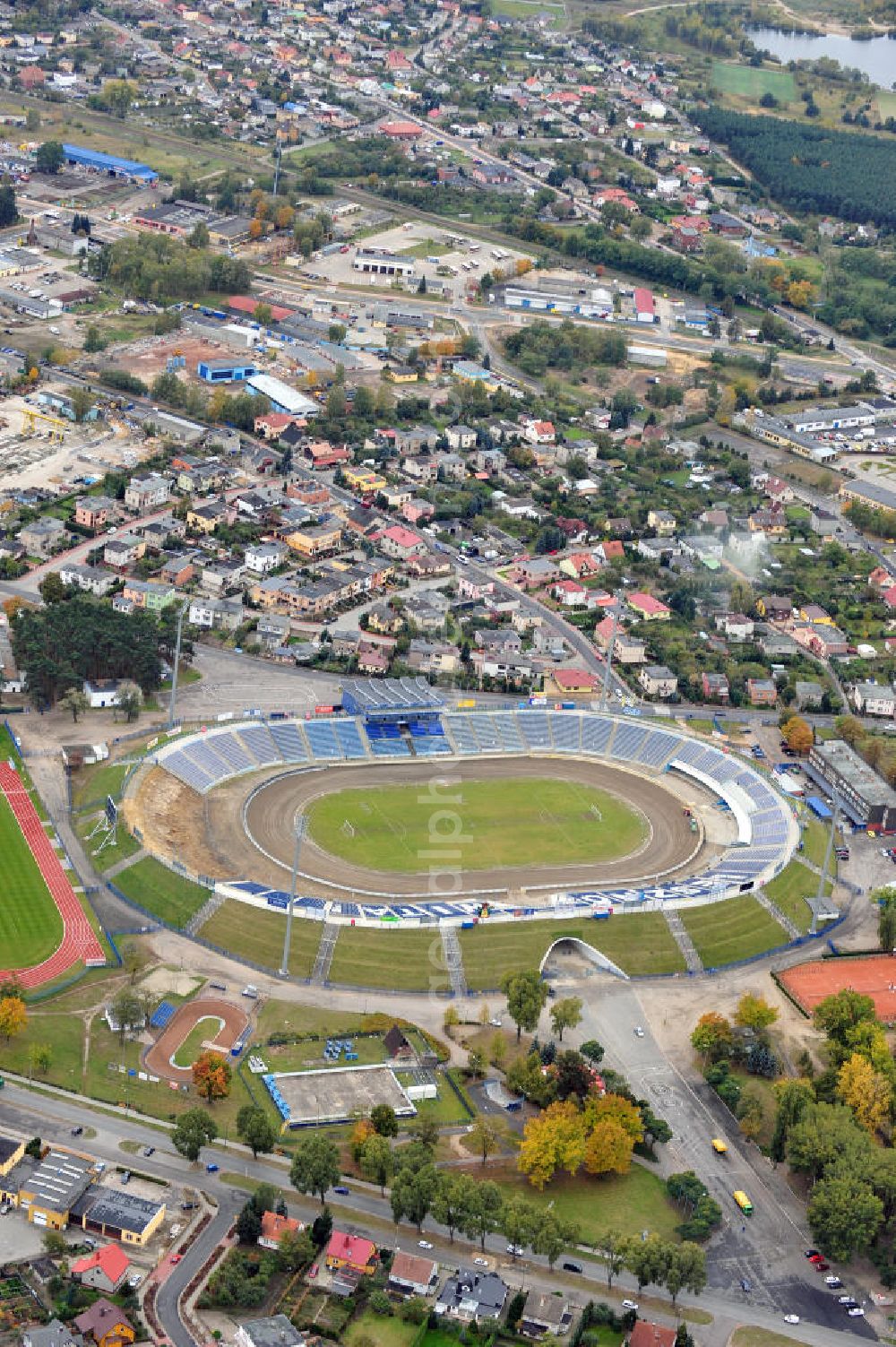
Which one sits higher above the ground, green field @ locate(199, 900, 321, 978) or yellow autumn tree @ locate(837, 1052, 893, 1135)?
yellow autumn tree @ locate(837, 1052, 893, 1135)

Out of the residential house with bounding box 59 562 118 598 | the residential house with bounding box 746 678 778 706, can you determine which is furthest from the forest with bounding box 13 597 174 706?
the residential house with bounding box 746 678 778 706

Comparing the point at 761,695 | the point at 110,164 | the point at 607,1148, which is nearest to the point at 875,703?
the point at 761,695

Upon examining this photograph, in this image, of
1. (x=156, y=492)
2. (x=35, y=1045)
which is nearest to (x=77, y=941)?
(x=35, y=1045)

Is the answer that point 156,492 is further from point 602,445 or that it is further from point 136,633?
point 602,445

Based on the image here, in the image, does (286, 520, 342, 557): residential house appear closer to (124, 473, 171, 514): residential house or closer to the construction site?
(124, 473, 171, 514): residential house

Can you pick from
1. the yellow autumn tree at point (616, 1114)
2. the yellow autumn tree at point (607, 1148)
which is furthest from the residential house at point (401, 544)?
the yellow autumn tree at point (607, 1148)

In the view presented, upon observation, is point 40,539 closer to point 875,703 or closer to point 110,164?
point 875,703
